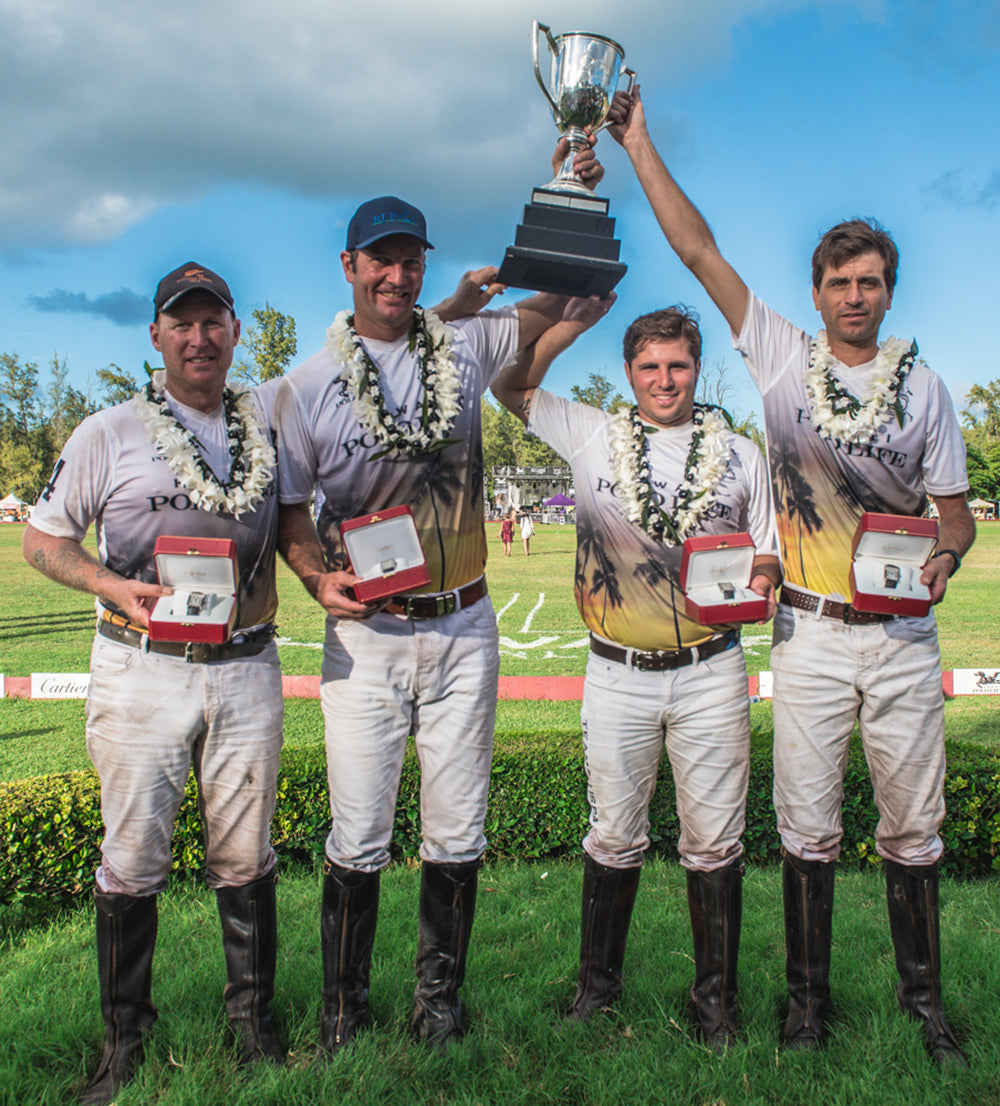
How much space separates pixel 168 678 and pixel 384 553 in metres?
0.92

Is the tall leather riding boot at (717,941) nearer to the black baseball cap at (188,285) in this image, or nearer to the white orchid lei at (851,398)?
the white orchid lei at (851,398)

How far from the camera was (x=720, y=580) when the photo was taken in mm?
3342

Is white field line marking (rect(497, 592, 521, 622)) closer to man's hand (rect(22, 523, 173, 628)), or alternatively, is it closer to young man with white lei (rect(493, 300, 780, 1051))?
young man with white lei (rect(493, 300, 780, 1051))

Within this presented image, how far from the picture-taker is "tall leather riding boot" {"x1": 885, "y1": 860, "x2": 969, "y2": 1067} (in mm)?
3398

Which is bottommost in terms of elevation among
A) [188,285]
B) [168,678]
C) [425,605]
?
[168,678]

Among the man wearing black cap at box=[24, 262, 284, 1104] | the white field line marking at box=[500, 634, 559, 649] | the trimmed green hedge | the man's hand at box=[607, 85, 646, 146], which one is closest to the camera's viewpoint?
the man wearing black cap at box=[24, 262, 284, 1104]

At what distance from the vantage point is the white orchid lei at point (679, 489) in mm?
3535

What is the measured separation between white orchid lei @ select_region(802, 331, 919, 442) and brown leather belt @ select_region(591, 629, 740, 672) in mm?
951

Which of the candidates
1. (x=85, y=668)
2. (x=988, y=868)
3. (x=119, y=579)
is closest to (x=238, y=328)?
(x=119, y=579)

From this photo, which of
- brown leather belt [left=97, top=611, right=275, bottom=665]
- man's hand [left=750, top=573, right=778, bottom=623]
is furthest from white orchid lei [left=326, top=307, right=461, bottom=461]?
man's hand [left=750, top=573, right=778, bottom=623]

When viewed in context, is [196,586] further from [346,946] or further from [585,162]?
[585,162]

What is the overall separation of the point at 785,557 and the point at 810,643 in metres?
0.39

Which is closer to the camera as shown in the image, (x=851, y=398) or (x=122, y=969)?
(x=122, y=969)

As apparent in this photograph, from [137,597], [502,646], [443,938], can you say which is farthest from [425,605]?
[502,646]
